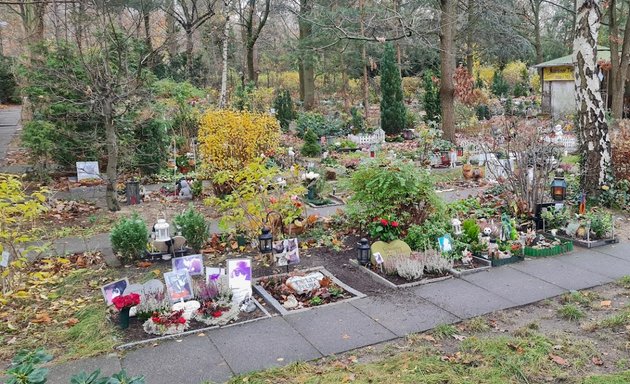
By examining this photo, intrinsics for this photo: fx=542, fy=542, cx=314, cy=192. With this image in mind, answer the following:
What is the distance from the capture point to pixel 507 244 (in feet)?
24.2

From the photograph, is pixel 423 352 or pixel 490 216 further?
pixel 490 216

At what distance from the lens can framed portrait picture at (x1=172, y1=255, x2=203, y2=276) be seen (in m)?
6.25

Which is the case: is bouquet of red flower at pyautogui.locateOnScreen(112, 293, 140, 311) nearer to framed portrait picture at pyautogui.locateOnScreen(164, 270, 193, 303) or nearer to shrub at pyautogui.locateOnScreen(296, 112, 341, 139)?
framed portrait picture at pyautogui.locateOnScreen(164, 270, 193, 303)

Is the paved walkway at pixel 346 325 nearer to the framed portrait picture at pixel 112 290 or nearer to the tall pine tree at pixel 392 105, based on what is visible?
the framed portrait picture at pixel 112 290

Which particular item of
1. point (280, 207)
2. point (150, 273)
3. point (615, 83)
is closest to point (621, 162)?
point (280, 207)

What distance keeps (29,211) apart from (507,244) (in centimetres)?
598

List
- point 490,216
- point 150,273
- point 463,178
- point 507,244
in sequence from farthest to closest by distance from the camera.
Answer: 1. point 463,178
2. point 490,216
3. point 507,244
4. point 150,273

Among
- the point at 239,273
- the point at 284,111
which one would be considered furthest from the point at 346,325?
the point at 284,111

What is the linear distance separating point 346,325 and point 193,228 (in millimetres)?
3092

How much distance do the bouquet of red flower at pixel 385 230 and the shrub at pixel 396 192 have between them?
0.10 meters

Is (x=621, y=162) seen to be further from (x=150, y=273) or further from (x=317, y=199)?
(x=150, y=273)

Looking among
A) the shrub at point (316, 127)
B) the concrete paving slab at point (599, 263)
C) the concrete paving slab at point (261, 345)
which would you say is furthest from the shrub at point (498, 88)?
the concrete paving slab at point (261, 345)

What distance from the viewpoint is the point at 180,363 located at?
4570 millimetres

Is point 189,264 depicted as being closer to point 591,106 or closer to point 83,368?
point 83,368
